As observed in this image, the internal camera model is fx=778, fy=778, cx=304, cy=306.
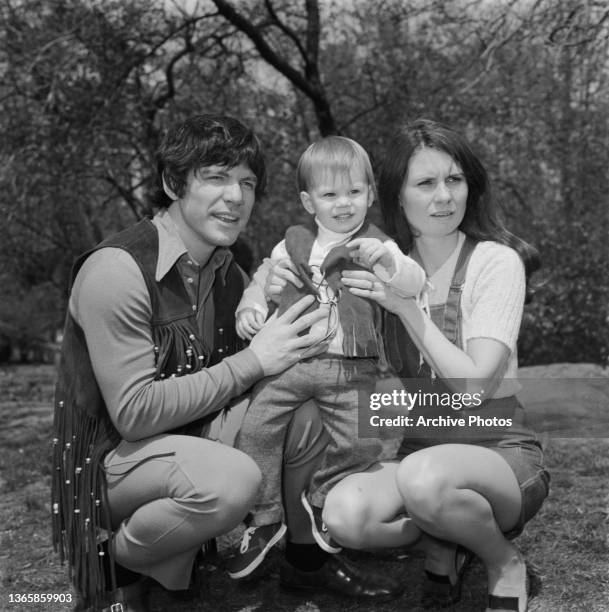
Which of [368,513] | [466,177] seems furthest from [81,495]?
[466,177]

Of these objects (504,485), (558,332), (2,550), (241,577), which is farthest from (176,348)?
(558,332)

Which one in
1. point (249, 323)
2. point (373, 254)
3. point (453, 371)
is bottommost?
point (453, 371)

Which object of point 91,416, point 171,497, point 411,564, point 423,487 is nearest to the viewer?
point 423,487

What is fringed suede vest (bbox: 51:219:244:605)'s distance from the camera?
7.71ft

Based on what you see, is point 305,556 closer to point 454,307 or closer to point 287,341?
point 287,341

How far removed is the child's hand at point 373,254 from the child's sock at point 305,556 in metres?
0.96

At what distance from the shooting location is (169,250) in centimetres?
254

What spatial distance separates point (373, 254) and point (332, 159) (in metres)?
0.42

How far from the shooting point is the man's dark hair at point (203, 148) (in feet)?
8.45

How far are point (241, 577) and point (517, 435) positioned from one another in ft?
3.28

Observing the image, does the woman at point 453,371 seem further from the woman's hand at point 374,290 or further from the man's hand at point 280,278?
the man's hand at point 280,278

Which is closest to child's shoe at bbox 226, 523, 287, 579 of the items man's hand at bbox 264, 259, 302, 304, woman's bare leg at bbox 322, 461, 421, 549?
woman's bare leg at bbox 322, 461, 421, 549

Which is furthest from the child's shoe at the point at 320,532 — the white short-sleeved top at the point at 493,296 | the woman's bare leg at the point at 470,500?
the white short-sleeved top at the point at 493,296

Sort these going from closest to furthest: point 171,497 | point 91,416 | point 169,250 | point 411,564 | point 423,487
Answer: point 423,487 < point 171,497 < point 91,416 < point 169,250 < point 411,564
